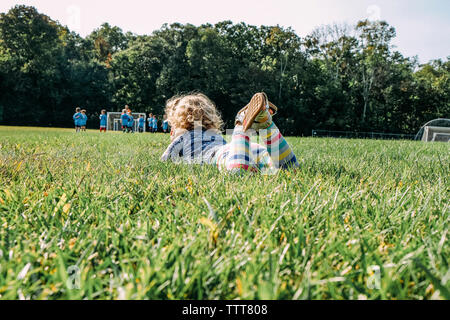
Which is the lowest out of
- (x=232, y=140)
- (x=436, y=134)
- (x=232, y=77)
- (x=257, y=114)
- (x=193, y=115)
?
(x=232, y=140)

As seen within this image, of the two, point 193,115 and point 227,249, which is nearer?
point 227,249

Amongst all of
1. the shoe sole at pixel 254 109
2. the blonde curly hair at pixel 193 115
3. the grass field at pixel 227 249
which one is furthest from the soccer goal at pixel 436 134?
the grass field at pixel 227 249

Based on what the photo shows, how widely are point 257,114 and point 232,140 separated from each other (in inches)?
13.7

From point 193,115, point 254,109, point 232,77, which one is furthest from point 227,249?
point 232,77

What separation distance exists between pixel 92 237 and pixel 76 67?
5160 centimetres

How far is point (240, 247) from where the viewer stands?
121 centimetres

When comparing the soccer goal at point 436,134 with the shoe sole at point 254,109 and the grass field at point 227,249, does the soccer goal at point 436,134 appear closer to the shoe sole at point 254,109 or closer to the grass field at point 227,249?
the shoe sole at point 254,109

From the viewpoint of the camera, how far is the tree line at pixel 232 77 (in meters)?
42.5

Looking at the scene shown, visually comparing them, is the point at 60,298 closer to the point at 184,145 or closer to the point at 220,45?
the point at 184,145

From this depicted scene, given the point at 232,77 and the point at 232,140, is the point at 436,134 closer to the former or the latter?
the point at 232,77

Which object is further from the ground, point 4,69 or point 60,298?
point 4,69

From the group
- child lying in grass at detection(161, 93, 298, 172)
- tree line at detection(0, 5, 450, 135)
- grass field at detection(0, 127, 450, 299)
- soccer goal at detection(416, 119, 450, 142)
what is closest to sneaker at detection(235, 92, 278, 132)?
child lying in grass at detection(161, 93, 298, 172)

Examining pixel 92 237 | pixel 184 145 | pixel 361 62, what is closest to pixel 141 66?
pixel 361 62

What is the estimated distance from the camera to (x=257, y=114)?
10.2ft
